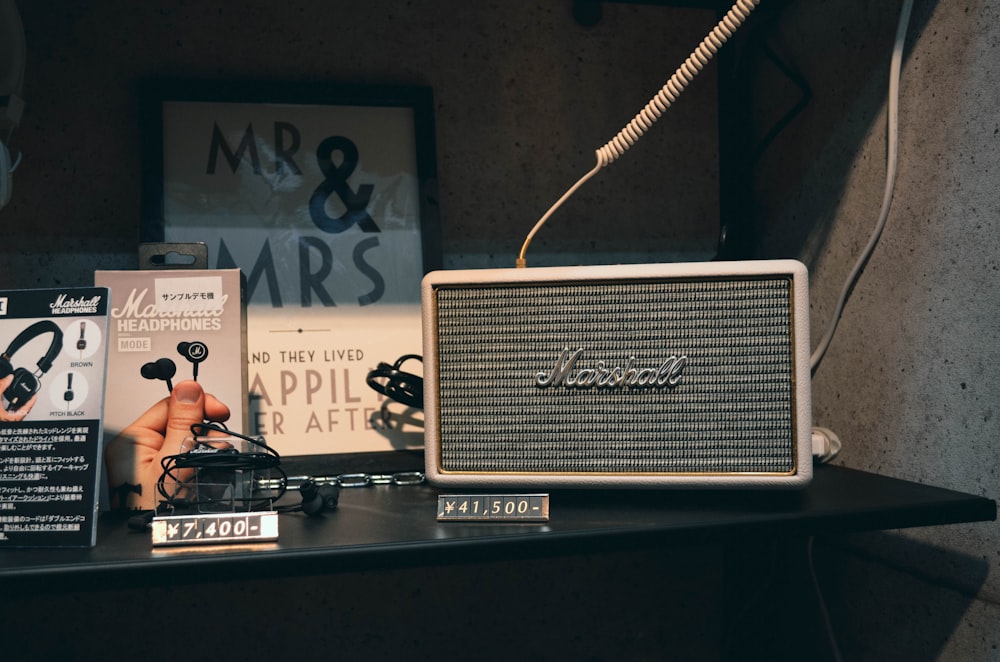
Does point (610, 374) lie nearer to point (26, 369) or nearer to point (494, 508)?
point (494, 508)

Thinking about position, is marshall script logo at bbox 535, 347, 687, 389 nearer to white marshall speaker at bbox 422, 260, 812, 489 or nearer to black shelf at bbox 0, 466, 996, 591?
white marshall speaker at bbox 422, 260, 812, 489

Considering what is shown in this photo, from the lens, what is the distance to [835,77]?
1.01 m

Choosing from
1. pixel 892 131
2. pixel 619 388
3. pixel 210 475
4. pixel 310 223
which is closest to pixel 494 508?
pixel 619 388

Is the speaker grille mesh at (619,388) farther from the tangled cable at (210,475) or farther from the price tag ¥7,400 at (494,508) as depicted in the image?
the tangled cable at (210,475)

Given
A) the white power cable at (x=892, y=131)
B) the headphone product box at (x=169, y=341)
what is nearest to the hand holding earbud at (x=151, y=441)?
the headphone product box at (x=169, y=341)

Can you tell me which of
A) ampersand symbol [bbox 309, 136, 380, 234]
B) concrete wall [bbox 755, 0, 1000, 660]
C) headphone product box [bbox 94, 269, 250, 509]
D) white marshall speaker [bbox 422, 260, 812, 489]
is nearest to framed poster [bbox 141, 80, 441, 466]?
ampersand symbol [bbox 309, 136, 380, 234]

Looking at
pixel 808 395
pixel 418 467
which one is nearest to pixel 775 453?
pixel 808 395

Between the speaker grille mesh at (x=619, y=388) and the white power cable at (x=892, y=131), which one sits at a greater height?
the white power cable at (x=892, y=131)

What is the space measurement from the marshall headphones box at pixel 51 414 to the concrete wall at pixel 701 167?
0.34 m

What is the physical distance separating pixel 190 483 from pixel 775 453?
1.86ft

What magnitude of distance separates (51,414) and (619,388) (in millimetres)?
514

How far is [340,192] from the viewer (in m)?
1.06

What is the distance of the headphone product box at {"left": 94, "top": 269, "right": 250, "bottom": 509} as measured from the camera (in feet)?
2.75

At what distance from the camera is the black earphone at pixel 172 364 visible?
0.82 metres
